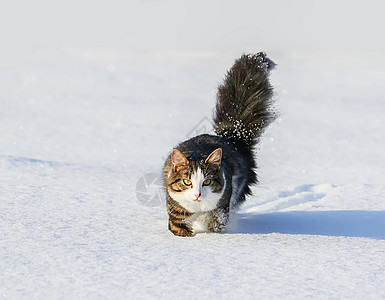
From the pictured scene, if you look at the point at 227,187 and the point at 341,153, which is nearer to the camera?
the point at 227,187

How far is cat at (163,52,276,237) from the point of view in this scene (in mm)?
3395

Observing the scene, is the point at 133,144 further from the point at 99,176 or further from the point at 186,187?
the point at 186,187

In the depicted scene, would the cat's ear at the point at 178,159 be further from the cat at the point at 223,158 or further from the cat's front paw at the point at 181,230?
the cat's front paw at the point at 181,230

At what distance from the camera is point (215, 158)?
343 cm

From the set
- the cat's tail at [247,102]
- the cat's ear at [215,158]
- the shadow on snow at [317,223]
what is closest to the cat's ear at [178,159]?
the cat's ear at [215,158]

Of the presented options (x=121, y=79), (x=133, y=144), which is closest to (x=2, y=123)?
(x=133, y=144)

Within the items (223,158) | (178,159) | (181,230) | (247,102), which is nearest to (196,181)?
(178,159)

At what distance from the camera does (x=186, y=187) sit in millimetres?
3350

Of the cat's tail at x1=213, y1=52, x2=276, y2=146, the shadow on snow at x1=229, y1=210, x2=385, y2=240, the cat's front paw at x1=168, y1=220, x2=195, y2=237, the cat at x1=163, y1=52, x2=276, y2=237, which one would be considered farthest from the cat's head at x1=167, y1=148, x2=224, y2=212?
the cat's tail at x1=213, y1=52, x2=276, y2=146

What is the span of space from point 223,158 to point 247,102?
0.91 metres

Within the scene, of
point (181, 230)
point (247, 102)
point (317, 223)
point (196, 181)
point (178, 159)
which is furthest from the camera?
point (247, 102)

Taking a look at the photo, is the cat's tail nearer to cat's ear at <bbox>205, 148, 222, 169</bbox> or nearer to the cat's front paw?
cat's ear at <bbox>205, 148, 222, 169</bbox>

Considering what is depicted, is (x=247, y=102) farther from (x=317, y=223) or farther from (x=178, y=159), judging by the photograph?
(x=178, y=159)

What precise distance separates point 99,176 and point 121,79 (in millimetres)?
8827
